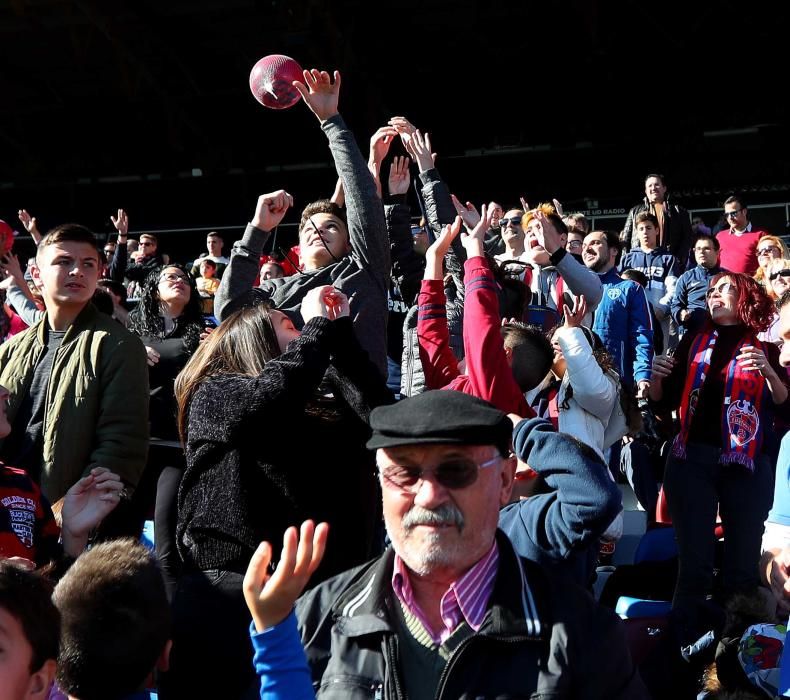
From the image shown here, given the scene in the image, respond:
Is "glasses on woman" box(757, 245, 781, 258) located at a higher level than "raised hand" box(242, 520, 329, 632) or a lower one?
higher

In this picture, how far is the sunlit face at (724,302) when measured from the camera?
177 inches

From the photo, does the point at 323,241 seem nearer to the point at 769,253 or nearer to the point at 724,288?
the point at 724,288

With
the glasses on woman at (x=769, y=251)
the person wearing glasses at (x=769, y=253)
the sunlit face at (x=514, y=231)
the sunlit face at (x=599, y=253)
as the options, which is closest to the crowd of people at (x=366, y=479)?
the sunlit face at (x=599, y=253)

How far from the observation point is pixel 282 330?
2.93 m

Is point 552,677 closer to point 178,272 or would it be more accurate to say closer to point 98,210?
point 178,272

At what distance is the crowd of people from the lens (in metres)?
1.85

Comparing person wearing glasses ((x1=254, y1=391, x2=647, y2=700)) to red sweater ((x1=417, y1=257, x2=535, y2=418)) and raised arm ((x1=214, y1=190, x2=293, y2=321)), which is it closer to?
red sweater ((x1=417, y1=257, x2=535, y2=418))

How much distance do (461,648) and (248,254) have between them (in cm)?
237

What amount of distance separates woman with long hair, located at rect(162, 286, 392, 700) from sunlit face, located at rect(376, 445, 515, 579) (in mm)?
743

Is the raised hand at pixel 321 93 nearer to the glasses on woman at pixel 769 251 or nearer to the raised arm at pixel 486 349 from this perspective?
the raised arm at pixel 486 349

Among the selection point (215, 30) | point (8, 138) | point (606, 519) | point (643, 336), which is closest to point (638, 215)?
point (643, 336)

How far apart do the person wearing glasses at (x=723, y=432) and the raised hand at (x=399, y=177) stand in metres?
1.47

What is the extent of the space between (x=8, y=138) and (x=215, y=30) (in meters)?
5.71

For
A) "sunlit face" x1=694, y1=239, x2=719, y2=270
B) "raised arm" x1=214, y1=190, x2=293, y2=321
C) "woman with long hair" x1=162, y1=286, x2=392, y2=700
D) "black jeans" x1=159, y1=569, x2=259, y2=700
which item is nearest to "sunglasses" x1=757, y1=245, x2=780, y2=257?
"sunlit face" x1=694, y1=239, x2=719, y2=270
